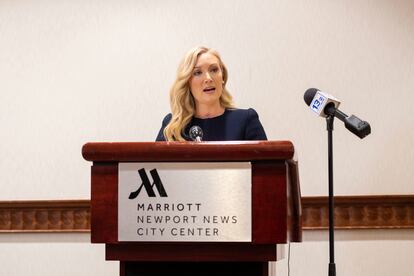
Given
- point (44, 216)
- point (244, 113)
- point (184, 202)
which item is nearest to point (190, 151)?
point (184, 202)

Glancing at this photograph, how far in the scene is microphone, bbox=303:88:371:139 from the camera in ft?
8.16

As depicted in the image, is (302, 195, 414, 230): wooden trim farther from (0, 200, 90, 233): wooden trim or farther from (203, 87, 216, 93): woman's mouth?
(203, 87, 216, 93): woman's mouth

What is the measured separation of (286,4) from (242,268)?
302cm

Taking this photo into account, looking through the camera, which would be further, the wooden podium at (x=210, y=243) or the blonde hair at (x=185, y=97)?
the blonde hair at (x=185, y=97)

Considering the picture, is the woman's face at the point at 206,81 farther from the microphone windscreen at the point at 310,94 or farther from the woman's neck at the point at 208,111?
the microphone windscreen at the point at 310,94

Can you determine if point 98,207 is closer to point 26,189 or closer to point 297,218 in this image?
point 297,218

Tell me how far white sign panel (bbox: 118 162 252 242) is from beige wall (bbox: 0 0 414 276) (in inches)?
106

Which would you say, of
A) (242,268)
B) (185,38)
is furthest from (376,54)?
(242,268)

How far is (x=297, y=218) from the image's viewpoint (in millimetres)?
2061

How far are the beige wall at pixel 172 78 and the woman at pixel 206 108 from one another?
56.3 inches

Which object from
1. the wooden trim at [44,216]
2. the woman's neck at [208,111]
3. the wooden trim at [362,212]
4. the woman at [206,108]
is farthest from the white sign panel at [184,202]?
the wooden trim at [44,216]

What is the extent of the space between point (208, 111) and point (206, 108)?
2cm

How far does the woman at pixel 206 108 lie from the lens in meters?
2.82

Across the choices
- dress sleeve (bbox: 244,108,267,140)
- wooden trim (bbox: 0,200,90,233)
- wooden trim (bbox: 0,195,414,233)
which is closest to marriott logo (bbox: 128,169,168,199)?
dress sleeve (bbox: 244,108,267,140)
